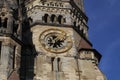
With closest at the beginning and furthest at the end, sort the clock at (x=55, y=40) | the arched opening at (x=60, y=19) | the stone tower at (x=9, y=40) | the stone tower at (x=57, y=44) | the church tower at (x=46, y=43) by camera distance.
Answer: the stone tower at (x=9, y=40)
the church tower at (x=46, y=43)
the stone tower at (x=57, y=44)
the clock at (x=55, y=40)
the arched opening at (x=60, y=19)

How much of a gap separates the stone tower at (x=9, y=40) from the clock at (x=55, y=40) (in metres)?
3.60

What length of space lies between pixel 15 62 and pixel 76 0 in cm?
1381

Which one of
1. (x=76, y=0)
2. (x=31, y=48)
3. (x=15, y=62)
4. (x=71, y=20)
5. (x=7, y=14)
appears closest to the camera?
(x=15, y=62)

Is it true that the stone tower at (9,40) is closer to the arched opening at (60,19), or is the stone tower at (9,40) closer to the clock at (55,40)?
the clock at (55,40)

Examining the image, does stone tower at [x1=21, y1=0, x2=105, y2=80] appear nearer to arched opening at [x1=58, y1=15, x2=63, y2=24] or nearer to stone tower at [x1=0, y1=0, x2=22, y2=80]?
arched opening at [x1=58, y1=15, x2=63, y2=24]

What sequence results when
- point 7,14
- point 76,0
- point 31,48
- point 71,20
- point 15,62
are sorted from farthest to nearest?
1. point 76,0
2. point 71,20
3. point 31,48
4. point 7,14
5. point 15,62

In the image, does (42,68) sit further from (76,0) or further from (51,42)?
(76,0)

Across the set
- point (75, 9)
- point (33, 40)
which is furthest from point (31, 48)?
point (75, 9)

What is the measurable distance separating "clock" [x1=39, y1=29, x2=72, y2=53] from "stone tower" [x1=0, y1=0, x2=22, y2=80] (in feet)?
11.8

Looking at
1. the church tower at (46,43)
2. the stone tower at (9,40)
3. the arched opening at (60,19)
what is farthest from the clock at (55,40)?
the stone tower at (9,40)

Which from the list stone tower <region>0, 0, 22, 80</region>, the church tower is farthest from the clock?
stone tower <region>0, 0, 22, 80</region>

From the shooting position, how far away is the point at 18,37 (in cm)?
3766

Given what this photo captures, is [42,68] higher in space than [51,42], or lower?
lower

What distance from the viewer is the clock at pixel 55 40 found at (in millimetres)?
41125
